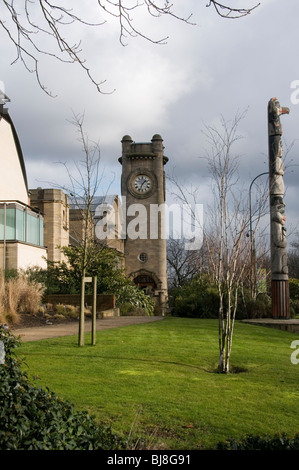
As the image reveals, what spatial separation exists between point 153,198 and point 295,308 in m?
27.1

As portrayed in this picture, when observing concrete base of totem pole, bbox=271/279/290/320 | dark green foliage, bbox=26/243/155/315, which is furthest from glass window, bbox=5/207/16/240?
concrete base of totem pole, bbox=271/279/290/320

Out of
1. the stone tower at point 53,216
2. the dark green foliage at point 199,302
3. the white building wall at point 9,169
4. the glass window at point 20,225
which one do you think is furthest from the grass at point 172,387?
the stone tower at point 53,216

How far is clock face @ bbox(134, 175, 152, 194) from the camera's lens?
53188mm

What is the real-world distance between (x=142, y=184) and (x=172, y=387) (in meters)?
46.7

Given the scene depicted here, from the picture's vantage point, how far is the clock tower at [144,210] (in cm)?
5131

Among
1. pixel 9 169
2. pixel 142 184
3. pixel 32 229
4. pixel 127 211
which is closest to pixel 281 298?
pixel 32 229

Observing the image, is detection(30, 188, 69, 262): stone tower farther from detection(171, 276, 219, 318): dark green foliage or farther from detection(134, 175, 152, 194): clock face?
detection(134, 175, 152, 194): clock face

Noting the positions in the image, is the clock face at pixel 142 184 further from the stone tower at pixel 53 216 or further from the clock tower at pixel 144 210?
the stone tower at pixel 53 216

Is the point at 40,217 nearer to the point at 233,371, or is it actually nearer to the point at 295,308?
the point at 295,308

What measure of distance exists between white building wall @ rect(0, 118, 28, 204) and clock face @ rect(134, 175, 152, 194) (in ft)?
72.1

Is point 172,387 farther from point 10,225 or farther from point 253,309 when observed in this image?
point 10,225

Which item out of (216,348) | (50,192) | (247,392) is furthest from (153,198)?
(247,392)

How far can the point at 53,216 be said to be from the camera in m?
38.3
